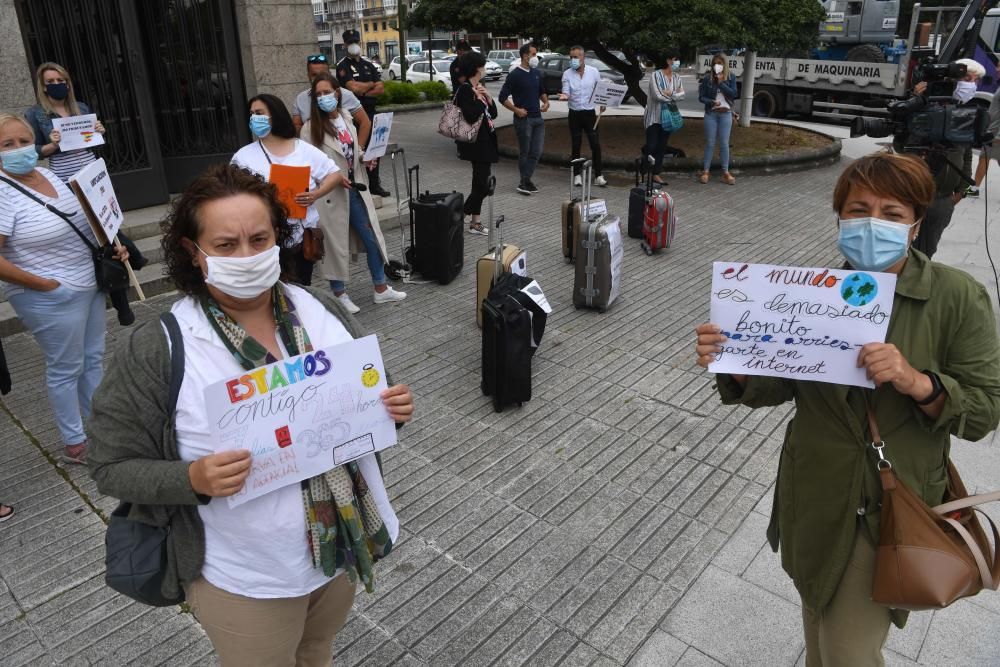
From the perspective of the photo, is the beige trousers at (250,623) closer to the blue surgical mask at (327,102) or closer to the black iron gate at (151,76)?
the blue surgical mask at (327,102)

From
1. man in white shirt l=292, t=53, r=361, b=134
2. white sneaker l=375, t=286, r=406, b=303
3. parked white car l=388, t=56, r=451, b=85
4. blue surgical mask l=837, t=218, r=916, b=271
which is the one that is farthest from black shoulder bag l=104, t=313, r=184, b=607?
parked white car l=388, t=56, r=451, b=85

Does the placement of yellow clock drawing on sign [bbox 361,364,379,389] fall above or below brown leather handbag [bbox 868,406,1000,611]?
above

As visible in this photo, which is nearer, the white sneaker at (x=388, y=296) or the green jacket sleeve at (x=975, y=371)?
the green jacket sleeve at (x=975, y=371)

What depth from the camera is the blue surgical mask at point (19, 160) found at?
361 cm

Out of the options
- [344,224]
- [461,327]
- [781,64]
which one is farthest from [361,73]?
[781,64]

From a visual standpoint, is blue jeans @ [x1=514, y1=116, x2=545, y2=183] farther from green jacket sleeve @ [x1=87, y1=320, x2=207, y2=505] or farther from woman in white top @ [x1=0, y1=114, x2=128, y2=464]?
green jacket sleeve @ [x1=87, y1=320, x2=207, y2=505]

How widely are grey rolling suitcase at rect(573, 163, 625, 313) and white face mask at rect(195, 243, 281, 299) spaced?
4.56 m

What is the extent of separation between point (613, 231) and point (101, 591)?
471cm

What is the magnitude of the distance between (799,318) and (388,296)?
5207 mm

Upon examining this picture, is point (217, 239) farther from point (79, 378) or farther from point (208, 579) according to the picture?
point (79, 378)

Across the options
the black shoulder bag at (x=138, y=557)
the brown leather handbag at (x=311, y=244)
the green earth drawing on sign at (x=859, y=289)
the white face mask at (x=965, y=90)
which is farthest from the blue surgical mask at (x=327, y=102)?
the white face mask at (x=965, y=90)

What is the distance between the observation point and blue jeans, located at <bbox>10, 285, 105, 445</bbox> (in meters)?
3.84

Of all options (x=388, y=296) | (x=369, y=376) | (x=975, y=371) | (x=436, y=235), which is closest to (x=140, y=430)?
(x=369, y=376)

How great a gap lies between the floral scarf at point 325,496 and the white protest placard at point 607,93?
30.5 ft
